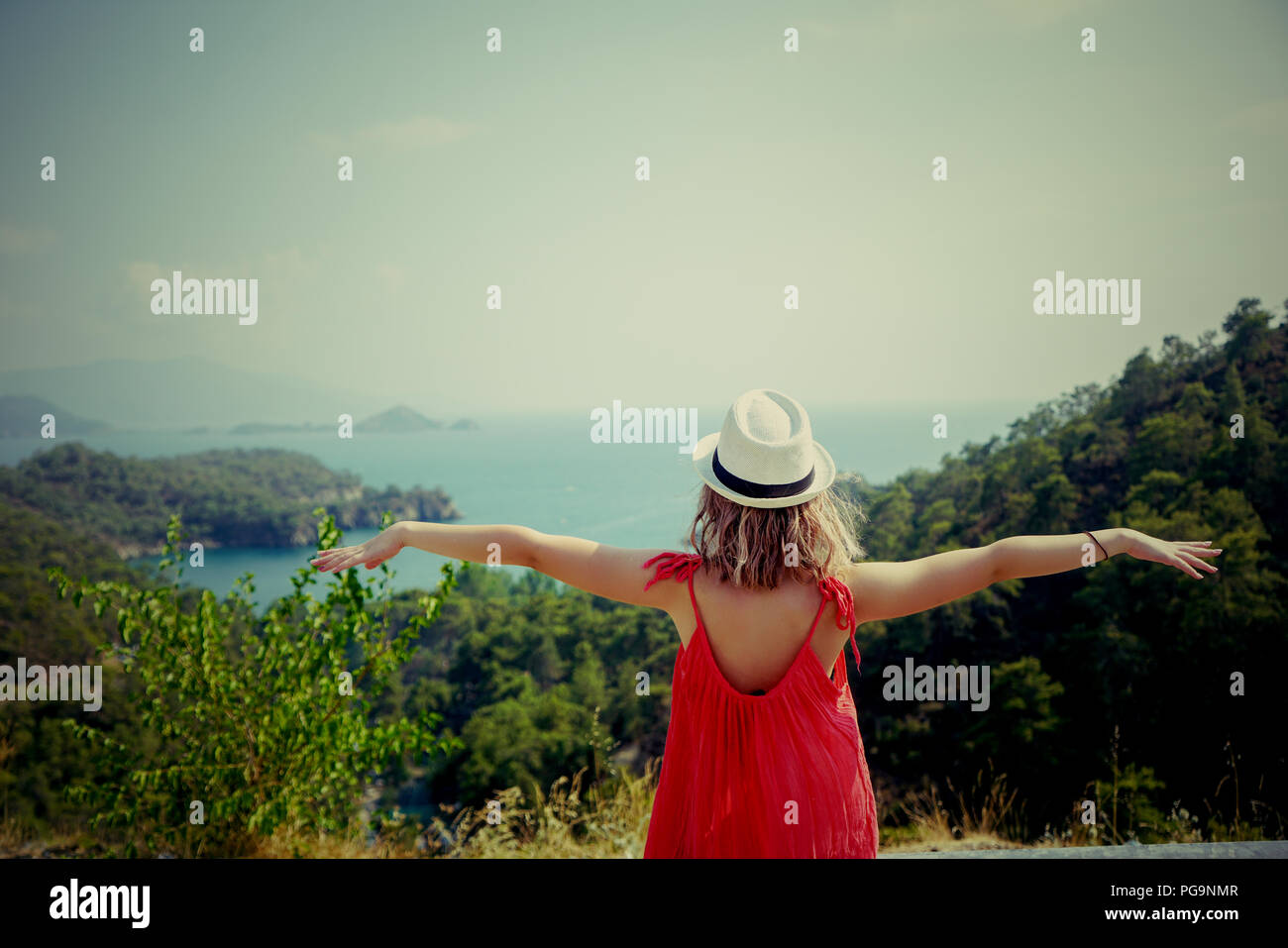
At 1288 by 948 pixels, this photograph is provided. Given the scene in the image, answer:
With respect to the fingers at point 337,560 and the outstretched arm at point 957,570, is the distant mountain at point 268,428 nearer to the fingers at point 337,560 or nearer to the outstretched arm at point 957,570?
the fingers at point 337,560

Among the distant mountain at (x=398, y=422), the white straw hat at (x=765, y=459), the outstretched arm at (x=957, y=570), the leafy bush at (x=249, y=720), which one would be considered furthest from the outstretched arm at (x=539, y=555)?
the distant mountain at (x=398, y=422)

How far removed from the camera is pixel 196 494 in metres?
40.8

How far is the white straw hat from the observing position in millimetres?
1500

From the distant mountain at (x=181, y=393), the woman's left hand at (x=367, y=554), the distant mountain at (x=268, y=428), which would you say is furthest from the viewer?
the distant mountain at (x=268, y=428)

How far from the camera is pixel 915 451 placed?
1337 inches

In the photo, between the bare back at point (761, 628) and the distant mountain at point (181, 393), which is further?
the distant mountain at point (181, 393)

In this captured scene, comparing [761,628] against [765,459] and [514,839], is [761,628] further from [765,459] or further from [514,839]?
[514,839]

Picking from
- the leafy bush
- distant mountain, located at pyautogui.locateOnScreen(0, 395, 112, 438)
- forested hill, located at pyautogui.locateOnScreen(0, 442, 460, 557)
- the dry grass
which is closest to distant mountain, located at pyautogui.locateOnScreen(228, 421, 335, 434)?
forested hill, located at pyautogui.locateOnScreen(0, 442, 460, 557)

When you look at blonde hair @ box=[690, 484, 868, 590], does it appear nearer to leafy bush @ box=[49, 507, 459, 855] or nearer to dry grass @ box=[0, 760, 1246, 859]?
leafy bush @ box=[49, 507, 459, 855]

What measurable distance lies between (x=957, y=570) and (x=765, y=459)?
1.39 feet

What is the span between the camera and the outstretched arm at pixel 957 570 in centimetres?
143

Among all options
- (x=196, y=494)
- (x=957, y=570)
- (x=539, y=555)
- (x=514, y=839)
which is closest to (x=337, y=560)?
(x=539, y=555)

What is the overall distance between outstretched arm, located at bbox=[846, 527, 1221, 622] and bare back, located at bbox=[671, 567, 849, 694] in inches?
3.4
